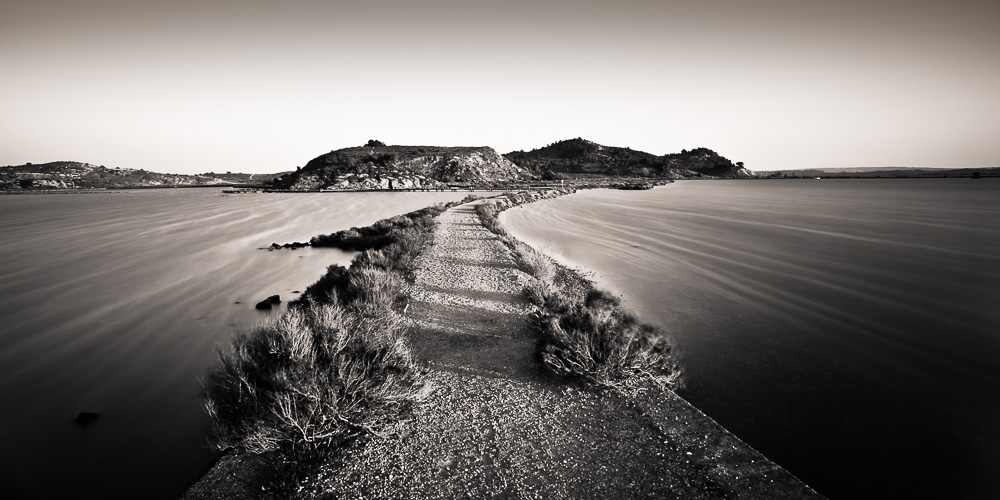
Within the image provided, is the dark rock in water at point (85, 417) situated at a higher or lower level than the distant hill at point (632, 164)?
lower

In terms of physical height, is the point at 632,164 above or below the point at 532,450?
above

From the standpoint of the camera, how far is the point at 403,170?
94.9 m

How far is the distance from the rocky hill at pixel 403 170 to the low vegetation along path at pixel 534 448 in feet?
268

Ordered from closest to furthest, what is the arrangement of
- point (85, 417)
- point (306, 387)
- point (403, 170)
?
point (306, 387), point (85, 417), point (403, 170)

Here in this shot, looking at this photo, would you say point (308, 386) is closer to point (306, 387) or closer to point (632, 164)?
point (306, 387)

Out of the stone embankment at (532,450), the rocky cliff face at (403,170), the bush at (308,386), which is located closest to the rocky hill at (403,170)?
the rocky cliff face at (403,170)

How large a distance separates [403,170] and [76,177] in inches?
4114

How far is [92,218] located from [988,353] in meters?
52.4

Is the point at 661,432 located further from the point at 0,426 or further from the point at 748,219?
the point at 748,219

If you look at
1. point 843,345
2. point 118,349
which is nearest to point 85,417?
point 118,349

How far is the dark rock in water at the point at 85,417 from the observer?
19.7ft

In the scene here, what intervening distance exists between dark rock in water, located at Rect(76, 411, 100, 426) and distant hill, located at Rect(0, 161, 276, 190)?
146 metres

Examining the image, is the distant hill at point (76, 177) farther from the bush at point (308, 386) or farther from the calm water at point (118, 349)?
the bush at point (308, 386)

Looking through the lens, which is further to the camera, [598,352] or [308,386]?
[598,352]
